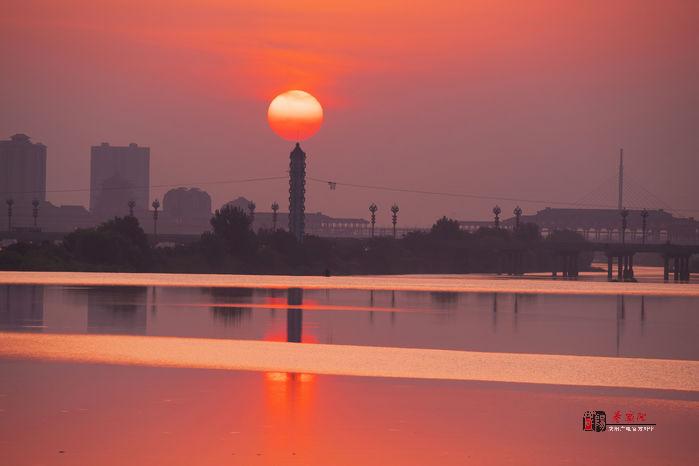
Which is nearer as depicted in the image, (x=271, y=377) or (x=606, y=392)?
(x=606, y=392)

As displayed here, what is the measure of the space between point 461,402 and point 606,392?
3.98 m

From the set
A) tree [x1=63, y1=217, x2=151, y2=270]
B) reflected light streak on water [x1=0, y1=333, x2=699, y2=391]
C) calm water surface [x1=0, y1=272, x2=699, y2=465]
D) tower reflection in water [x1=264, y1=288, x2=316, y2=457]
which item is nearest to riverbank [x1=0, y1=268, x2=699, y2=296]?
tree [x1=63, y1=217, x2=151, y2=270]

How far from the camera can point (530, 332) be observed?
44.2 metres

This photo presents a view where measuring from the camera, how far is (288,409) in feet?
74.5

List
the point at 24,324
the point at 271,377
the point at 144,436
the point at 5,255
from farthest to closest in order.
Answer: the point at 5,255 → the point at 24,324 → the point at 271,377 → the point at 144,436

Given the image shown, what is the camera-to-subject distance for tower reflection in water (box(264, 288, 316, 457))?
1903cm

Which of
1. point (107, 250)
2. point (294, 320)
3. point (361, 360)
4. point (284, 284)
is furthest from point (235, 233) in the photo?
point (361, 360)

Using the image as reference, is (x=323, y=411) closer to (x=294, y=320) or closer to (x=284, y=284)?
(x=294, y=320)

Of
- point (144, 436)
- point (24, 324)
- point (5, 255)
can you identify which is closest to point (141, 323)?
point (24, 324)

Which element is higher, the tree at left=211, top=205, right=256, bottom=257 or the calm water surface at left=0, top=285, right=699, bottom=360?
the tree at left=211, top=205, right=256, bottom=257

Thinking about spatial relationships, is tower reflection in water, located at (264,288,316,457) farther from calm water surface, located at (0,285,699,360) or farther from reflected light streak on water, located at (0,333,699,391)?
calm water surface, located at (0,285,699,360)

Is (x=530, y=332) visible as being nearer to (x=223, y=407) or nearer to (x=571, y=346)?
(x=571, y=346)

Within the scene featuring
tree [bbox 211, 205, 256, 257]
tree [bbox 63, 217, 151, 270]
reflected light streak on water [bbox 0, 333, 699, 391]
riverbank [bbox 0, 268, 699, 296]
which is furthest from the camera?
tree [bbox 211, 205, 256, 257]

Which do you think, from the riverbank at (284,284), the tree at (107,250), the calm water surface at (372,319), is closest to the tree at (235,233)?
the tree at (107,250)
